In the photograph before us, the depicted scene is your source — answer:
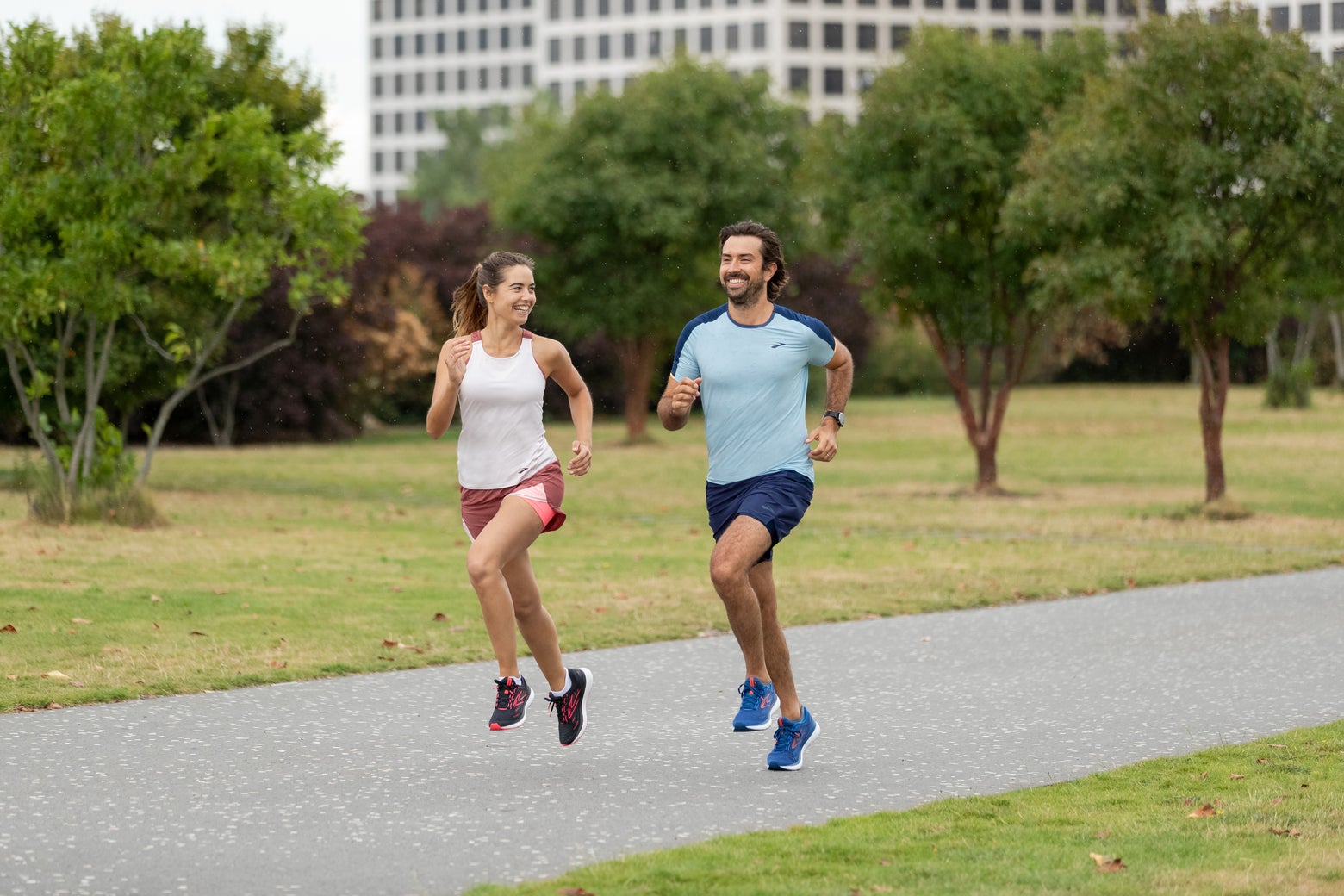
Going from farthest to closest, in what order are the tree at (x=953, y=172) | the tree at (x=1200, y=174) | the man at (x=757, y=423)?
1. the tree at (x=953, y=172)
2. the tree at (x=1200, y=174)
3. the man at (x=757, y=423)

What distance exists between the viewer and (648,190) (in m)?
36.6

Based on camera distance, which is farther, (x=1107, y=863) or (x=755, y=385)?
(x=755, y=385)

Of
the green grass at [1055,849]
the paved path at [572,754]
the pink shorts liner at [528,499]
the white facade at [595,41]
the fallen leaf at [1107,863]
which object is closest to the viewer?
the green grass at [1055,849]

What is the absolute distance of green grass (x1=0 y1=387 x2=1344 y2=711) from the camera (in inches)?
397

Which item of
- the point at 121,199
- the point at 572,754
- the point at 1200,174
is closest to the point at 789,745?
the point at 572,754

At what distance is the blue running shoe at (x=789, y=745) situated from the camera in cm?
676

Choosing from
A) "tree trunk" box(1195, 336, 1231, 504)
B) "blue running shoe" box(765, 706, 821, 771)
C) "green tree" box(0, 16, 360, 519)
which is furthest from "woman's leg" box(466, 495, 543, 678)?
"tree trunk" box(1195, 336, 1231, 504)

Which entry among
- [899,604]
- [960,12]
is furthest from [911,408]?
[960,12]

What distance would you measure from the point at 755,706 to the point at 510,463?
4.25 ft

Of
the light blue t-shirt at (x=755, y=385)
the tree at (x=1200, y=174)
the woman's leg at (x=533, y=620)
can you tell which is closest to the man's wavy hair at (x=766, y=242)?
the light blue t-shirt at (x=755, y=385)

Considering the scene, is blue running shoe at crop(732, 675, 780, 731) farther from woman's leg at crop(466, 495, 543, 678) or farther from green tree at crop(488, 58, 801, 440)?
green tree at crop(488, 58, 801, 440)

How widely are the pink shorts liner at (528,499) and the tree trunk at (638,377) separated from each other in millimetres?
33247

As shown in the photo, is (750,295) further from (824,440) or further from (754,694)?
(754,694)

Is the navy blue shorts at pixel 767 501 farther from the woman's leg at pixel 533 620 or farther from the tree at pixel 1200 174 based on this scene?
the tree at pixel 1200 174
